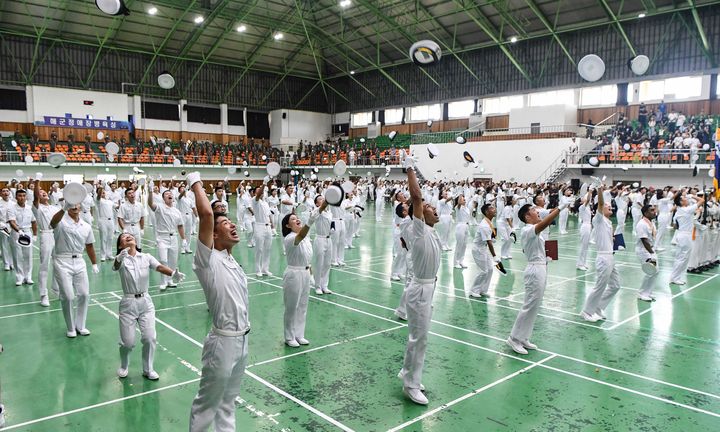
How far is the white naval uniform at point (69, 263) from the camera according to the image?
8.07m

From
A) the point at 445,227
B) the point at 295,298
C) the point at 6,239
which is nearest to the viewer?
the point at 295,298

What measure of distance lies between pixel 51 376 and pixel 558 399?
7067 mm

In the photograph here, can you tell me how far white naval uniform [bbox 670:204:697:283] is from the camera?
12.9 m

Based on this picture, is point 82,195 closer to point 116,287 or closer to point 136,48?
point 116,287

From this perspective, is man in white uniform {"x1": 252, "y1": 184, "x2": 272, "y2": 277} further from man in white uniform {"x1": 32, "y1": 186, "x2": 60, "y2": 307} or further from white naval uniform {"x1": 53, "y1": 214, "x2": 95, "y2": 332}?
white naval uniform {"x1": 53, "y1": 214, "x2": 95, "y2": 332}

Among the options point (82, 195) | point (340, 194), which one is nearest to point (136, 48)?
point (82, 195)

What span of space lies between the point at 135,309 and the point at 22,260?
777 cm

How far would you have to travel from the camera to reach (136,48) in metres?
45.1

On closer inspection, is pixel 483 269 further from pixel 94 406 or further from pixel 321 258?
pixel 94 406

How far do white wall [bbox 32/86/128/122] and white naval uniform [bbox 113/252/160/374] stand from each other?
44.1 meters

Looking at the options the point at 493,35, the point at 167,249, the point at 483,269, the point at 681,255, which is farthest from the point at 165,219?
the point at 493,35

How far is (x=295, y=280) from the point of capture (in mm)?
7914

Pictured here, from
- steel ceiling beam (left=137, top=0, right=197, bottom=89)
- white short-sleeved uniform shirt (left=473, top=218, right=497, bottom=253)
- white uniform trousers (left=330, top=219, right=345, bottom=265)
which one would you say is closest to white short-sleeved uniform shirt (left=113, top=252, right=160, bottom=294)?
white short-sleeved uniform shirt (left=473, top=218, right=497, bottom=253)

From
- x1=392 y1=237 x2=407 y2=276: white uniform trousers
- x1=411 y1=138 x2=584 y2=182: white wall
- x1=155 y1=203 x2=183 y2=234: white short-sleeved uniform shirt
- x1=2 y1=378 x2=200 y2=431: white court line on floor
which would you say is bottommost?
x1=2 y1=378 x2=200 y2=431: white court line on floor
